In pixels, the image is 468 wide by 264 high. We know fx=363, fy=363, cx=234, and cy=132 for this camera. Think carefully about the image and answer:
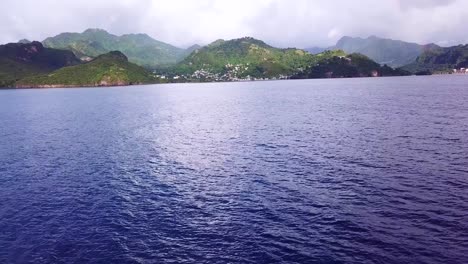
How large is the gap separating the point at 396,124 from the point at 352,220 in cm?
7363

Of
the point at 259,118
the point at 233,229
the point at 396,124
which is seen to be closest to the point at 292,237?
the point at 233,229

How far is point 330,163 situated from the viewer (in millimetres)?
69062

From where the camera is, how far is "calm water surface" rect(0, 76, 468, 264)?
3819cm

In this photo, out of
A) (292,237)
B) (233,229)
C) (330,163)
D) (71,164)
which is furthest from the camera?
(71,164)

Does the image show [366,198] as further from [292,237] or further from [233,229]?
[233,229]

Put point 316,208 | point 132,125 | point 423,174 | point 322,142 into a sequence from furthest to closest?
1. point 132,125
2. point 322,142
3. point 423,174
4. point 316,208

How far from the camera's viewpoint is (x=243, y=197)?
53.5m

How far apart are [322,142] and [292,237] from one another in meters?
51.6

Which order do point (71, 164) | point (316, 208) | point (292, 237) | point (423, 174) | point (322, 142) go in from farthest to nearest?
point (322, 142), point (71, 164), point (423, 174), point (316, 208), point (292, 237)

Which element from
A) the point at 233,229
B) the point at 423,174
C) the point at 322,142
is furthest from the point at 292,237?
the point at 322,142

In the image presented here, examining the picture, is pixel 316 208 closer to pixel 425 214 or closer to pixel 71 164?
pixel 425 214

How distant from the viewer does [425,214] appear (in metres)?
44.5

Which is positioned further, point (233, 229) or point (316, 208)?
point (316, 208)

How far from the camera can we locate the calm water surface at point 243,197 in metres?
38.2
